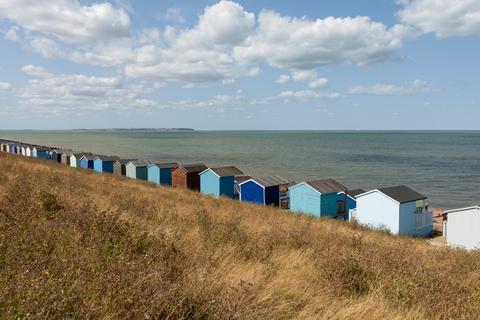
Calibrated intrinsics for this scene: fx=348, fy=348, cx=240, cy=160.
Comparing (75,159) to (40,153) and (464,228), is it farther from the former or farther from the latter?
(464,228)

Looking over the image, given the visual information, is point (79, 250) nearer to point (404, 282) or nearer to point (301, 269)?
point (301, 269)

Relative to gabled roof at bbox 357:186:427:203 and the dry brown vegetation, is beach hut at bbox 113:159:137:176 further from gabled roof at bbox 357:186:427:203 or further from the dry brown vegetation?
the dry brown vegetation

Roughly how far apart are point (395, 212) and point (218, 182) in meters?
13.5

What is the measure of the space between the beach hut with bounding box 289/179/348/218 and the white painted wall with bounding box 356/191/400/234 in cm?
171

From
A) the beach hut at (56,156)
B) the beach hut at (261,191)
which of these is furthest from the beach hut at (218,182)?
the beach hut at (56,156)

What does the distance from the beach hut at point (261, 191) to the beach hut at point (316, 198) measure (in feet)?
6.83

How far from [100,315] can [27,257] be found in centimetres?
157

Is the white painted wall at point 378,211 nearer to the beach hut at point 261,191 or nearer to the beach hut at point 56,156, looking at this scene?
the beach hut at point 261,191

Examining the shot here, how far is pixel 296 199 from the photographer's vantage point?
2488cm

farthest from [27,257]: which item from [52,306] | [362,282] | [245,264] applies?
[362,282]

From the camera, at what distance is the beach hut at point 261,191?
26.6m

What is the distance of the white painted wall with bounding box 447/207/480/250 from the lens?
783 inches

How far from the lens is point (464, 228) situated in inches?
800

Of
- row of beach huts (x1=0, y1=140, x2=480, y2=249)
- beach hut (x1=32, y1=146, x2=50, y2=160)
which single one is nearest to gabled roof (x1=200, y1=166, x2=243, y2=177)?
row of beach huts (x1=0, y1=140, x2=480, y2=249)
